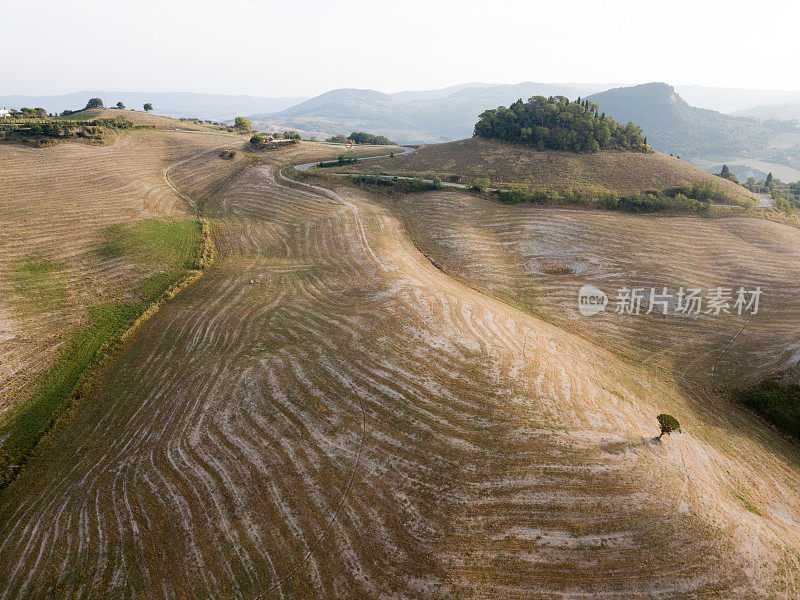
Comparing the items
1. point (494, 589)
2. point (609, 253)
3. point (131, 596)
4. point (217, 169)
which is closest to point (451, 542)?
point (494, 589)

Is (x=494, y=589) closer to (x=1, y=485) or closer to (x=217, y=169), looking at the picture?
(x=1, y=485)

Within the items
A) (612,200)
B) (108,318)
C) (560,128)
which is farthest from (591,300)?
(560,128)

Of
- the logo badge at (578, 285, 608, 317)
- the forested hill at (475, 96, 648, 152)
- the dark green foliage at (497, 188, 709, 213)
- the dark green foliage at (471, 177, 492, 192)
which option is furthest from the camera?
the forested hill at (475, 96, 648, 152)

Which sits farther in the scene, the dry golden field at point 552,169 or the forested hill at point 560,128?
the forested hill at point 560,128

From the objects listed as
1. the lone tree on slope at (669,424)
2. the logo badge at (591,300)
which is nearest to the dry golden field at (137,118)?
the logo badge at (591,300)

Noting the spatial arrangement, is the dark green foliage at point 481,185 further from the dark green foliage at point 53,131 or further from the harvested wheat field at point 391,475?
the dark green foliage at point 53,131

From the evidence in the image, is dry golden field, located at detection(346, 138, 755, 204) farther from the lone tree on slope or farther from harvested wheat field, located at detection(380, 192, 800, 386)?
the lone tree on slope

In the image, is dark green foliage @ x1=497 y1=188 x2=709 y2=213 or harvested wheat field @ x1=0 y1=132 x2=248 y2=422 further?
dark green foliage @ x1=497 y1=188 x2=709 y2=213

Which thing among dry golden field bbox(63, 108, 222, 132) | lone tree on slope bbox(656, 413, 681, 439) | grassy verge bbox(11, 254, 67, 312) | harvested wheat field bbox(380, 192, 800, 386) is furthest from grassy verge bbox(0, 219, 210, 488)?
dry golden field bbox(63, 108, 222, 132)
